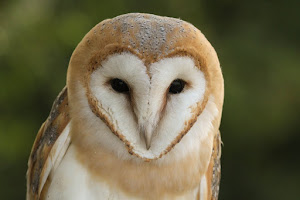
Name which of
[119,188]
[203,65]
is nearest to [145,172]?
[119,188]

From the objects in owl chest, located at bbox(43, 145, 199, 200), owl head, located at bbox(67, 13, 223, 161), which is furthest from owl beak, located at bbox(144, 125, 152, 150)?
owl chest, located at bbox(43, 145, 199, 200)

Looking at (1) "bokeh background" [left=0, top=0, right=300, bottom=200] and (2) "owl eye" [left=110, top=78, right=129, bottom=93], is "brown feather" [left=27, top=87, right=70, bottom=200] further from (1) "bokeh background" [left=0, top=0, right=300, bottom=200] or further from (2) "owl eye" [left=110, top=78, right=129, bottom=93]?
(1) "bokeh background" [left=0, top=0, right=300, bottom=200]

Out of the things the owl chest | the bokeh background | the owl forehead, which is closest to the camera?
the owl forehead

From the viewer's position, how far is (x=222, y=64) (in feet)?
11.7

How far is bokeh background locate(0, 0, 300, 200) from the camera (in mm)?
3305

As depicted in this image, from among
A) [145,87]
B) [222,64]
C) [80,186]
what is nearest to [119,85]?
[145,87]

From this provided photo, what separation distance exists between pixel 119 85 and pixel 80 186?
0.39m

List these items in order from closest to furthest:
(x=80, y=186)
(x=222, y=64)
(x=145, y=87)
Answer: (x=145, y=87)
(x=80, y=186)
(x=222, y=64)

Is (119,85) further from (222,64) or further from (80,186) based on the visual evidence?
(222,64)

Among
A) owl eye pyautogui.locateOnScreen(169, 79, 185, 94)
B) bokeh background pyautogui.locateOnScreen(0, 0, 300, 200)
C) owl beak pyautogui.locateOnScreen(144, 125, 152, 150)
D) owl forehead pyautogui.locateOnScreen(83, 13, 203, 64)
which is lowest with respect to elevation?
bokeh background pyautogui.locateOnScreen(0, 0, 300, 200)

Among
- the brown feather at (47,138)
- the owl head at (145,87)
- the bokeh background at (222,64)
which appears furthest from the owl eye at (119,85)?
the bokeh background at (222,64)

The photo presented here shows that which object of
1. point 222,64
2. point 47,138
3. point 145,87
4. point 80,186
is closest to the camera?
point 145,87

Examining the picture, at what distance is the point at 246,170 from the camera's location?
3840 millimetres

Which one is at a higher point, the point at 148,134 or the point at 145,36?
the point at 145,36
